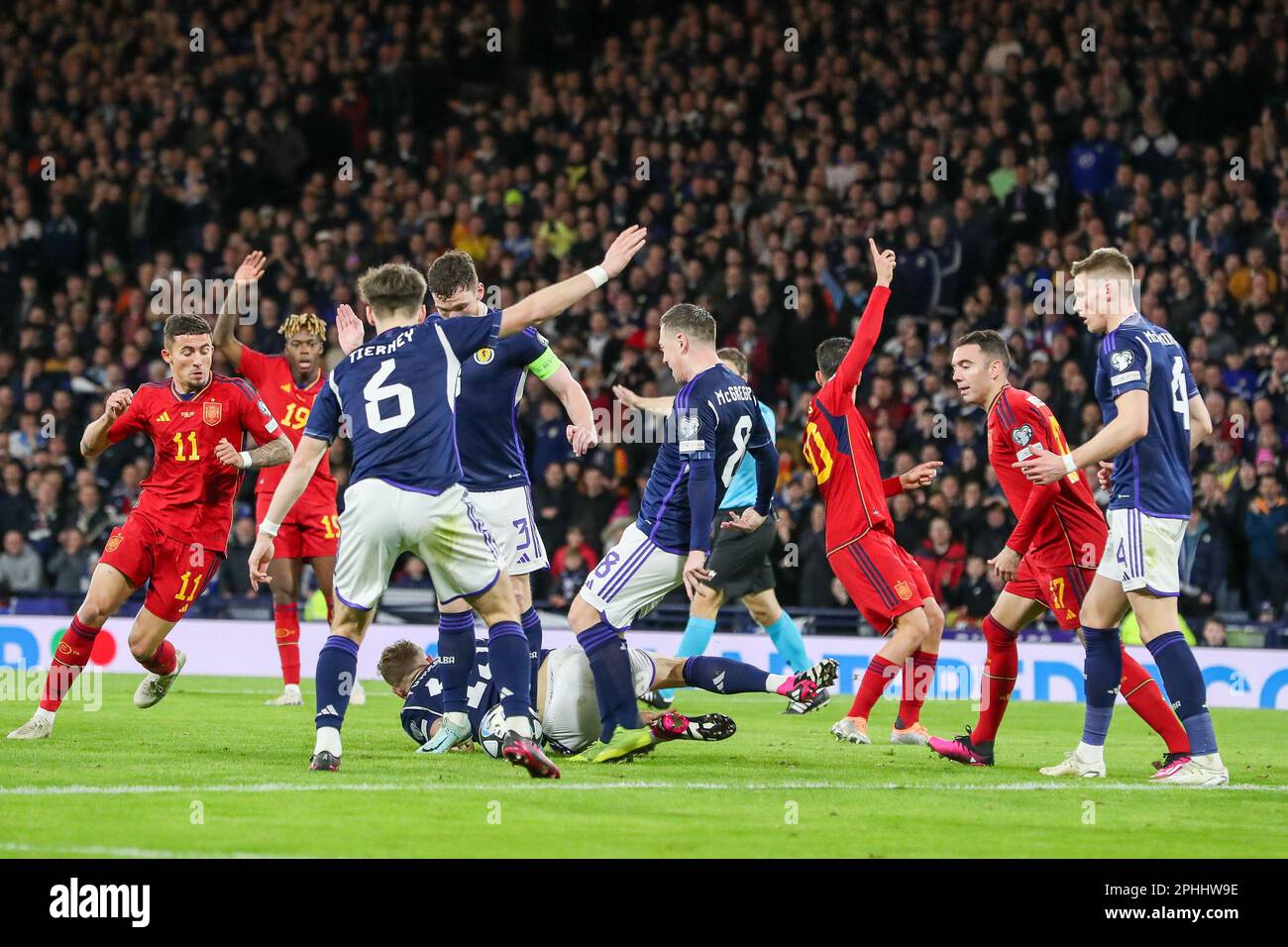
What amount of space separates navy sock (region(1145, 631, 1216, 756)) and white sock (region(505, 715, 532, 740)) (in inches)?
117

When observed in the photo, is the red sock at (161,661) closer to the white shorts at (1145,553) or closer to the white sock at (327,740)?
the white sock at (327,740)

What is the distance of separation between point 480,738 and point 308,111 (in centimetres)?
1733

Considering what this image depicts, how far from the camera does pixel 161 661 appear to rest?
10.9 metres

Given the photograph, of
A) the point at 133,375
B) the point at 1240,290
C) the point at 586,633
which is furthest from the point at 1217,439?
the point at 133,375

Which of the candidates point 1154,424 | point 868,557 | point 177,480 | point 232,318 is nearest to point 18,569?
point 232,318

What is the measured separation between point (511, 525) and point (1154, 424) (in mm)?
3550

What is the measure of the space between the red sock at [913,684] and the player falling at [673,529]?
3.90 feet

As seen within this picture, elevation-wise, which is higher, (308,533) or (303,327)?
(303,327)

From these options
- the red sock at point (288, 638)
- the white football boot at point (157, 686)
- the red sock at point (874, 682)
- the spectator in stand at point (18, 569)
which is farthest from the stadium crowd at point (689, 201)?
the white football boot at point (157, 686)

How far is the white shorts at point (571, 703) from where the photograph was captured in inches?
356

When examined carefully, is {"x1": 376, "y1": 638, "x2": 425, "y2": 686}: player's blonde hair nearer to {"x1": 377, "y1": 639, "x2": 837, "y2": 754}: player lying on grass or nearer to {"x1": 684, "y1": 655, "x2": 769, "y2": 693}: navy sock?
{"x1": 377, "y1": 639, "x2": 837, "y2": 754}: player lying on grass

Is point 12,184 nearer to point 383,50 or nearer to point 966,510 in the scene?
point 383,50

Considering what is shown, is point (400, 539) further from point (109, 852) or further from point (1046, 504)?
point (1046, 504)

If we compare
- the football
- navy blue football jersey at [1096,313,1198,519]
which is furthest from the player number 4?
the football
